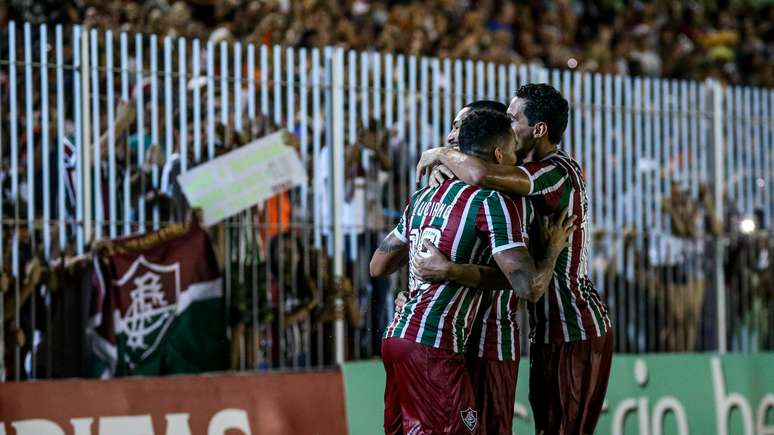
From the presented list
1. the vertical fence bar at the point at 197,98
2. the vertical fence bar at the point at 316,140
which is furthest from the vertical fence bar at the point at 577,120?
the vertical fence bar at the point at 197,98

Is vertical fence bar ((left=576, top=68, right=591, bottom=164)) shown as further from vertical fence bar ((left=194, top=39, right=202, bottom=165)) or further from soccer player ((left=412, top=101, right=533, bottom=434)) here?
soccer player ((left=412, top=101, right=533, bottom=434))

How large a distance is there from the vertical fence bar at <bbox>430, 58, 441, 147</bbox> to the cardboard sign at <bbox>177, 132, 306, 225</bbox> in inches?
48.9

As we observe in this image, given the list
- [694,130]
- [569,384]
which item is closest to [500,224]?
[569,384]

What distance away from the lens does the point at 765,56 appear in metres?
18.9

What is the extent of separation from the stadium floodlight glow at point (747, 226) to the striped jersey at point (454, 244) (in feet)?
24.3

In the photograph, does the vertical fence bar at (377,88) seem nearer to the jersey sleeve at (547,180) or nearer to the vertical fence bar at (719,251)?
the vertical fence bar at (719,251)

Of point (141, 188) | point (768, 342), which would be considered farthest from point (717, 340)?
point (141, 188)

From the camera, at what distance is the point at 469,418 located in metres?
6.00

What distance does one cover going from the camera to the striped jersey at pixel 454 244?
6.04 m

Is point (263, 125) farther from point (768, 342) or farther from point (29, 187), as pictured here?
point (768, 342)

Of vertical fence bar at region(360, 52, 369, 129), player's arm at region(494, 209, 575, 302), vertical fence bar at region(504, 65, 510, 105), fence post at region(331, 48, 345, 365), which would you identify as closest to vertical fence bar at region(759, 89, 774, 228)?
vertical fence bar at region(504, 65, 510, 105)

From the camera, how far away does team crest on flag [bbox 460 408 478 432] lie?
19.6ft

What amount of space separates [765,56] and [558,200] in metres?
13.4

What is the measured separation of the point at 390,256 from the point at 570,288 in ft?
3.01
